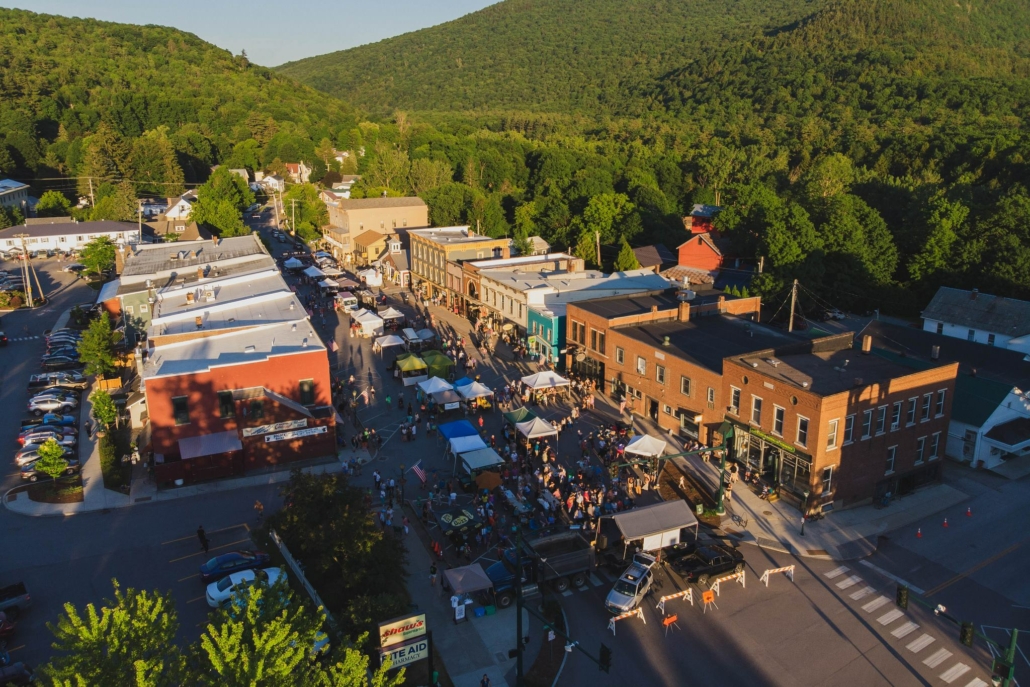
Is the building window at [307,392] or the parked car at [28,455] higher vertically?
the building window at [307,392]

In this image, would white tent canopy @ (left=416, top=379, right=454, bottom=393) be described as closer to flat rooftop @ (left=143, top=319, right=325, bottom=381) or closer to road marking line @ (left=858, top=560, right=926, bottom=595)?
flat rooftop @ (left=143, top=319, right=325, bottom=381)

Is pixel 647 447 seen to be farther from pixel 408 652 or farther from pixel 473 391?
pixel 408 652

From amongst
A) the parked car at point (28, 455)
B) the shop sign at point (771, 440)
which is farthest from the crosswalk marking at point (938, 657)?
the parked car at point (28, 455)

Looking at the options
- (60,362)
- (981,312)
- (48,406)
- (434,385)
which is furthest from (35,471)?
(981,312)

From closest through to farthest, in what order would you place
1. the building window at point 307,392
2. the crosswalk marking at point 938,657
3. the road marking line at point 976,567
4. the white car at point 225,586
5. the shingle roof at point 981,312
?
1. the crosswalk marking at point 938,657
2. the white car at point 225,586
3. the road marking line at point 976,567
4. the building window at point 307,392
5. the shingle roof at point 981,312

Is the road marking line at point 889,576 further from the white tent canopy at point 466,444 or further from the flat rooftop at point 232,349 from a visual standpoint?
the flat rooftop at point 232,349

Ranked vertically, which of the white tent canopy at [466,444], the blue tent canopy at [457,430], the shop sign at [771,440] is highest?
the shop sign at [771,440]
